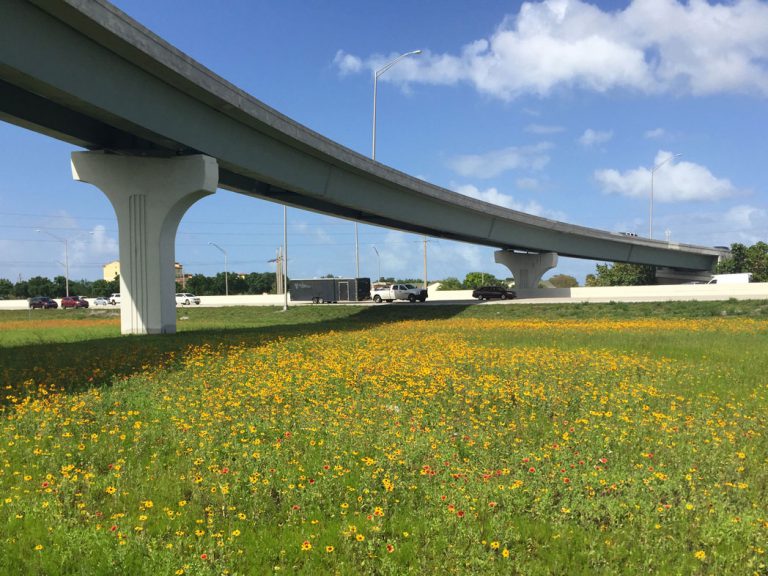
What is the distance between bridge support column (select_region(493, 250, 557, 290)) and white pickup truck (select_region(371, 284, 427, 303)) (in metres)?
9.33

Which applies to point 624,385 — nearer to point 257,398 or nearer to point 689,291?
point 257,398

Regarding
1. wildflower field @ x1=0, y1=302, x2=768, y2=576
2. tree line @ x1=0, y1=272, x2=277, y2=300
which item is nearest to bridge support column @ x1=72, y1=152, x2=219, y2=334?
wildflower field @ x1=0, y1=302, x2=768, y2=576

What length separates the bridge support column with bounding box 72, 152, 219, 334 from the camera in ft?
82.4

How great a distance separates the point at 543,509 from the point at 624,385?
23.0 feet

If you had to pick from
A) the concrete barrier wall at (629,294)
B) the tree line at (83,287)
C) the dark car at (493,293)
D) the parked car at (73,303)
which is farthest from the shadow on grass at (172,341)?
the tree line at (83,287)

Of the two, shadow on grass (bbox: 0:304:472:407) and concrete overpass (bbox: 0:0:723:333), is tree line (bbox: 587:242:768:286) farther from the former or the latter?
shadow on grass (bbox: 0:304:472:407)

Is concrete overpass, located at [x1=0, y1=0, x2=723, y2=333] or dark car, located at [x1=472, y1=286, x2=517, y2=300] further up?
concrete overpass, located at [x1=0, y1=0, x2=723, y2=333]

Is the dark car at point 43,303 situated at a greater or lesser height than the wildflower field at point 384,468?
greater

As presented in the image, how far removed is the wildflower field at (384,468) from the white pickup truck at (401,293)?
4849 centimetres

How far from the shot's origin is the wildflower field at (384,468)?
503 cm

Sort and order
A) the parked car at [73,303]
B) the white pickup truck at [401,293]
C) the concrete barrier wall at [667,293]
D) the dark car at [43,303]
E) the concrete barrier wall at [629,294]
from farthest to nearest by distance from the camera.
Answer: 1. the parked car at [73,303]
2. the dark car at [43,303]
3. the white pickup truck at [401,293]
4. the concrete barrier wall at [629,294]
5. the concrete barrier wall at [667,293]

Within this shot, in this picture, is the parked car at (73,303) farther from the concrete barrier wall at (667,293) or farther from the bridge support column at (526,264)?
the concrete barrier wall at (667,293)

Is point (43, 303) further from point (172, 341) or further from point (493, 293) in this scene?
point (172, 341)

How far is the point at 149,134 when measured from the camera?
70.9 ft
